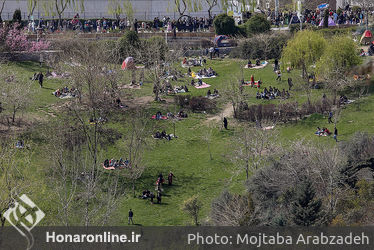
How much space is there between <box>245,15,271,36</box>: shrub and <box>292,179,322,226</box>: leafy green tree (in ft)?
124

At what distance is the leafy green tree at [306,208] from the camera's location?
4016cm

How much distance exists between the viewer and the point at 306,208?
40.3 m

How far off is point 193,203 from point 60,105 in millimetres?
20871

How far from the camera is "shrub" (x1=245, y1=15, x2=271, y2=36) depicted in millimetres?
77000

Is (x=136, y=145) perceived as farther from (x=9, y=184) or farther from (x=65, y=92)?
(x=65, y=92)

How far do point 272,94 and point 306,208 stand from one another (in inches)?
876

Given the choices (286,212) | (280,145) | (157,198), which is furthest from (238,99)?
(286,212)

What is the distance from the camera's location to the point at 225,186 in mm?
49062

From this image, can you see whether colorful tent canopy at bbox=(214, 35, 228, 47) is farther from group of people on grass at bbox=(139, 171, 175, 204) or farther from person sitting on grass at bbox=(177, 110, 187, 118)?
group of people on grass at bbox=(139, 171, 175, 204)

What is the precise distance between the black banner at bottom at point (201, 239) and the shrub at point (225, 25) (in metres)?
39.4

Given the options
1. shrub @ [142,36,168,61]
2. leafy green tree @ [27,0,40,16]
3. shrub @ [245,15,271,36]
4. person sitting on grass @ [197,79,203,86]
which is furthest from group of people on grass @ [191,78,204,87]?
leafy green tree @ [27,0,40,16]

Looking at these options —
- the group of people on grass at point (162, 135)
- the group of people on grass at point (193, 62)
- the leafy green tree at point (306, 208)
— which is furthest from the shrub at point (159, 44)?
the leafy green tree at point (306, 208)

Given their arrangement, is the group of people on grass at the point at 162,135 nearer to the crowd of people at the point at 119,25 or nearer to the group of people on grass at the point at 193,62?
the group of people on grass at the point at 193,62

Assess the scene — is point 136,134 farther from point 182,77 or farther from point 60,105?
point 182,77
